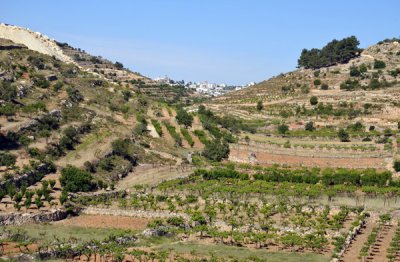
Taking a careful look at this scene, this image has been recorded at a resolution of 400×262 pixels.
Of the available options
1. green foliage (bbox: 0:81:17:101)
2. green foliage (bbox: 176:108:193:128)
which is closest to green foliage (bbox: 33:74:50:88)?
green foliage (bbox: 0:81:17:101)

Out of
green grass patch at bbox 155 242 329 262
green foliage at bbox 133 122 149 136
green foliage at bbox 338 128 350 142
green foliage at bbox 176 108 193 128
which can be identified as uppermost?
green foliage at bbox 176 108 193 128

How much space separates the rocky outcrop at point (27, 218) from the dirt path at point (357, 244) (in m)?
22.0

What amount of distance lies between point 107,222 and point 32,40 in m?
93.9

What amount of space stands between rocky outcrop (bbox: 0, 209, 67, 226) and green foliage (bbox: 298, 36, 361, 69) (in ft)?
304

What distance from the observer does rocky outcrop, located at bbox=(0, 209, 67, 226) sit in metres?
42.1

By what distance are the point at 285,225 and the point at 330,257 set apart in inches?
271

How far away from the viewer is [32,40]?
129125 millimetres

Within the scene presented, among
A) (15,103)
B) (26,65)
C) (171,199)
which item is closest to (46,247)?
(171,199)

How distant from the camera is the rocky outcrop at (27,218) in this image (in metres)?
42.1

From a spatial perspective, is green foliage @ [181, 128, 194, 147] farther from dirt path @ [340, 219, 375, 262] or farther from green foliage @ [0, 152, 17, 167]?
dirt path @ [340, 219, 375, 262]

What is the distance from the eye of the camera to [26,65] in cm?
8838

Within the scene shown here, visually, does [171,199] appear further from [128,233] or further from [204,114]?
[204,114]

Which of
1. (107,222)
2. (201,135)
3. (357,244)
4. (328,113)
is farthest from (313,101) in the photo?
(107,222)

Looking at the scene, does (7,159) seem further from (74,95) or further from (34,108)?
(74,95)
